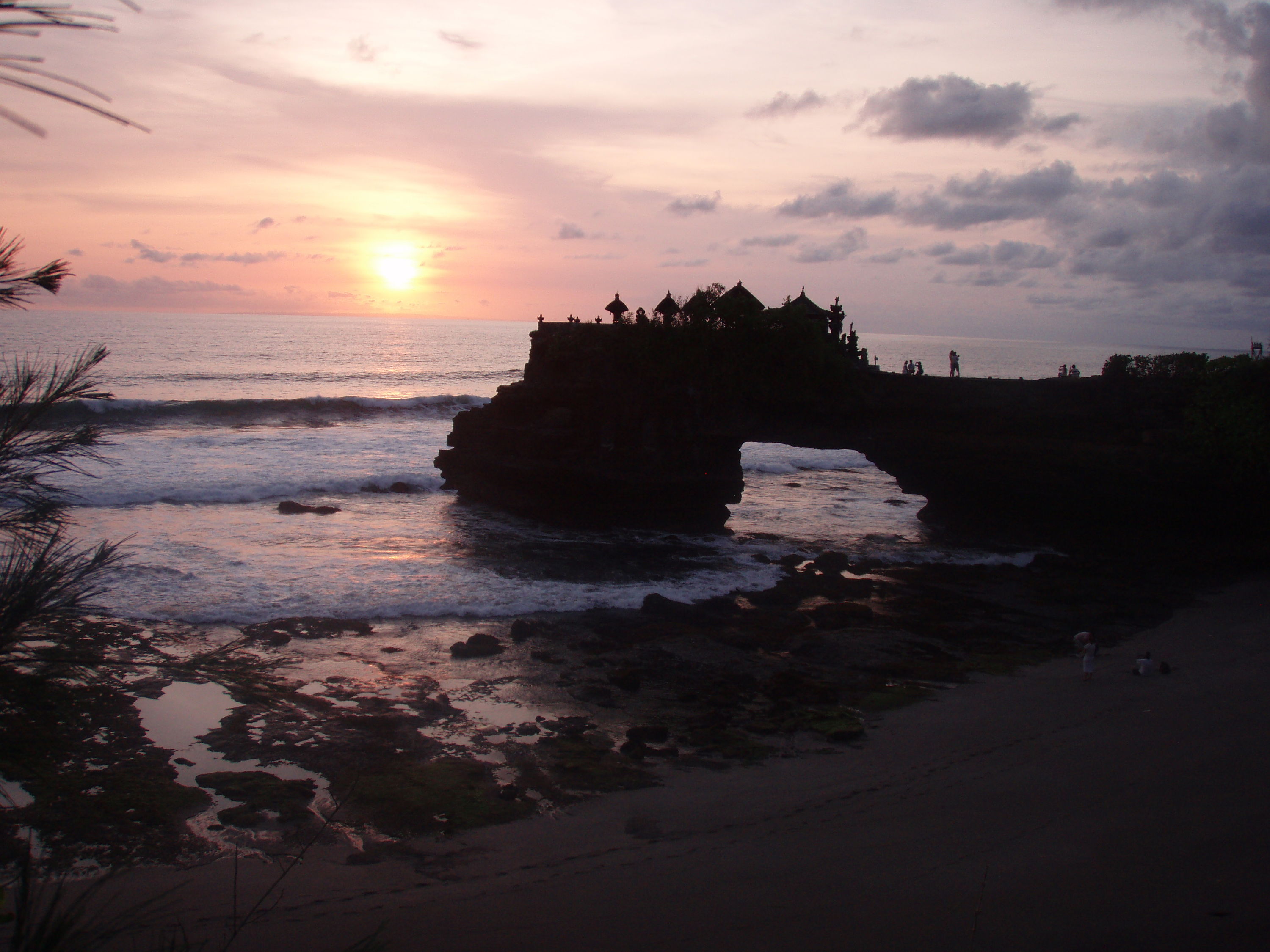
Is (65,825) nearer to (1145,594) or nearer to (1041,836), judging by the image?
(1041,836)

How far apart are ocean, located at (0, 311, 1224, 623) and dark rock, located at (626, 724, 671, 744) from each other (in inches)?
231

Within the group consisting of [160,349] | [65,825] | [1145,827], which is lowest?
[65,825]

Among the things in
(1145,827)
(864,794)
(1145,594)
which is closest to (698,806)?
(864,794)

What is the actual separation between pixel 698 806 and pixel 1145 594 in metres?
14.5

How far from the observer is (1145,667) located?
492 inches

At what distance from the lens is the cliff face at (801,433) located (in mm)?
22266

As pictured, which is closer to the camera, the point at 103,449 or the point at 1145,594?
the point at 1145,594

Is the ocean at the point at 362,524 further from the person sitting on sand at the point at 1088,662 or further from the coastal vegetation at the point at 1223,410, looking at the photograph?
the person sitting on sand at the point at 1088,662

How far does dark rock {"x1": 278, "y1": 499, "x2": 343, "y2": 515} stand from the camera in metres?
24.2

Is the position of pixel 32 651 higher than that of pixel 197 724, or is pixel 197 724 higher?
pixel 32 651

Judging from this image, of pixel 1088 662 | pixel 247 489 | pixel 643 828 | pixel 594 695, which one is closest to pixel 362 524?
pixel 247 489

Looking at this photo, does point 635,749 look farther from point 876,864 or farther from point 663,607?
point 663,607

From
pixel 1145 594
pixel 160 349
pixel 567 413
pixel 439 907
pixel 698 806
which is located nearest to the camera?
pixel 439 907

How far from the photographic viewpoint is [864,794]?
29.4 feet
